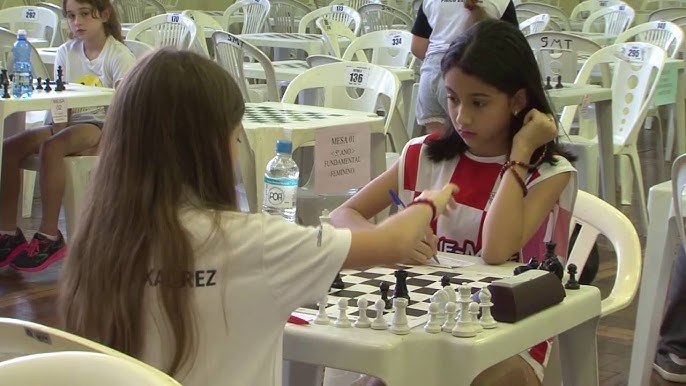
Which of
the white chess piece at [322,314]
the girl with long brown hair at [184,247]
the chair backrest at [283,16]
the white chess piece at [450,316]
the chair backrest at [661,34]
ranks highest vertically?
the girl with long brown hair at [184,247]

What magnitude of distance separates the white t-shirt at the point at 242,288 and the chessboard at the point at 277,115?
2014 millimetres

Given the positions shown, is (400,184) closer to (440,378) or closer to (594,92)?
(440,378)

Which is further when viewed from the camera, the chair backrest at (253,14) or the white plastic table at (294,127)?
the chair backrest at (253,14)

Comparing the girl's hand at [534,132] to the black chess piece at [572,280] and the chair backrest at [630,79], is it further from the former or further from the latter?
the chair backrest at [630,79]

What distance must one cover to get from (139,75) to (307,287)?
388 mm

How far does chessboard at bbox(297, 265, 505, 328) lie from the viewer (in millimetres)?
1869

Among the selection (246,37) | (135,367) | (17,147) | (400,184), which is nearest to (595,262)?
(400,184)

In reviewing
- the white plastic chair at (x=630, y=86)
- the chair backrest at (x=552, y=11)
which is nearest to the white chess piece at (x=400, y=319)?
the white plastic chair at (x=630, y=86)

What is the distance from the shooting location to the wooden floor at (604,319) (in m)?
3.61

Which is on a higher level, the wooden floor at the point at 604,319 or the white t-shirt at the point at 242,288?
the white t-shirt at the point at 242,288

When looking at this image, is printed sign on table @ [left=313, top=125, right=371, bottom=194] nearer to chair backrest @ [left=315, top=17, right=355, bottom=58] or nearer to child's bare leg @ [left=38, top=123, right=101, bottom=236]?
child's bare leg @ [left=38, top=123, right=101, bottom=236]

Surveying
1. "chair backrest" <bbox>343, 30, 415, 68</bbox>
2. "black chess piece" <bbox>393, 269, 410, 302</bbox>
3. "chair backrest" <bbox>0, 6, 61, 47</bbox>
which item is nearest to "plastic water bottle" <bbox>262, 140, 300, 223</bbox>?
"black chess piece" <bbox>393, 269, 410, 302</bbox>

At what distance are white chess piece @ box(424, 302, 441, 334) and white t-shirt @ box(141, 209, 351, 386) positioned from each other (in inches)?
6.5

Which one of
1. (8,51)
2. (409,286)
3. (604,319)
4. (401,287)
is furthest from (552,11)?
(401,287)
